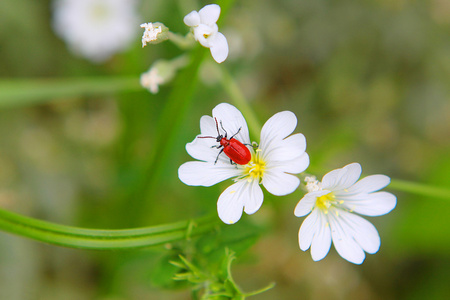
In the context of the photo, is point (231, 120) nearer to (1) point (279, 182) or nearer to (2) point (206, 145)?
(2) point (206, 145)

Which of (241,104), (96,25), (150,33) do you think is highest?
(96,25)

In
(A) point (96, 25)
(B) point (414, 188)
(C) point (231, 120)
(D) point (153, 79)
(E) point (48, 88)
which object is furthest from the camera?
(A) point (96, 25)

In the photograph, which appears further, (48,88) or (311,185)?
(48,88)

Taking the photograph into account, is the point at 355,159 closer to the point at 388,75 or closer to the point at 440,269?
the point at 388,75

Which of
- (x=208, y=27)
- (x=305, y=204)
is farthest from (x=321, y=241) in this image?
(x=208, y=27)

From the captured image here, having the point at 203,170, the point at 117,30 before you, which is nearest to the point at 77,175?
the point at 117,30

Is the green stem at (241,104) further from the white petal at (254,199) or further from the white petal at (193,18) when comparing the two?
the white petal at (193,18)

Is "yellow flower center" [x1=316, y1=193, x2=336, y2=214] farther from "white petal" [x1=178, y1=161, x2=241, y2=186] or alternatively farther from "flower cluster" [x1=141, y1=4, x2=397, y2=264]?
"white petal" [x1=178, y1=161, x2=241, y2=186]

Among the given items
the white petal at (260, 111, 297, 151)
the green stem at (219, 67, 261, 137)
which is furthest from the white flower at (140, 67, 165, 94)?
the white petal at (260, 111, 297, 151)
